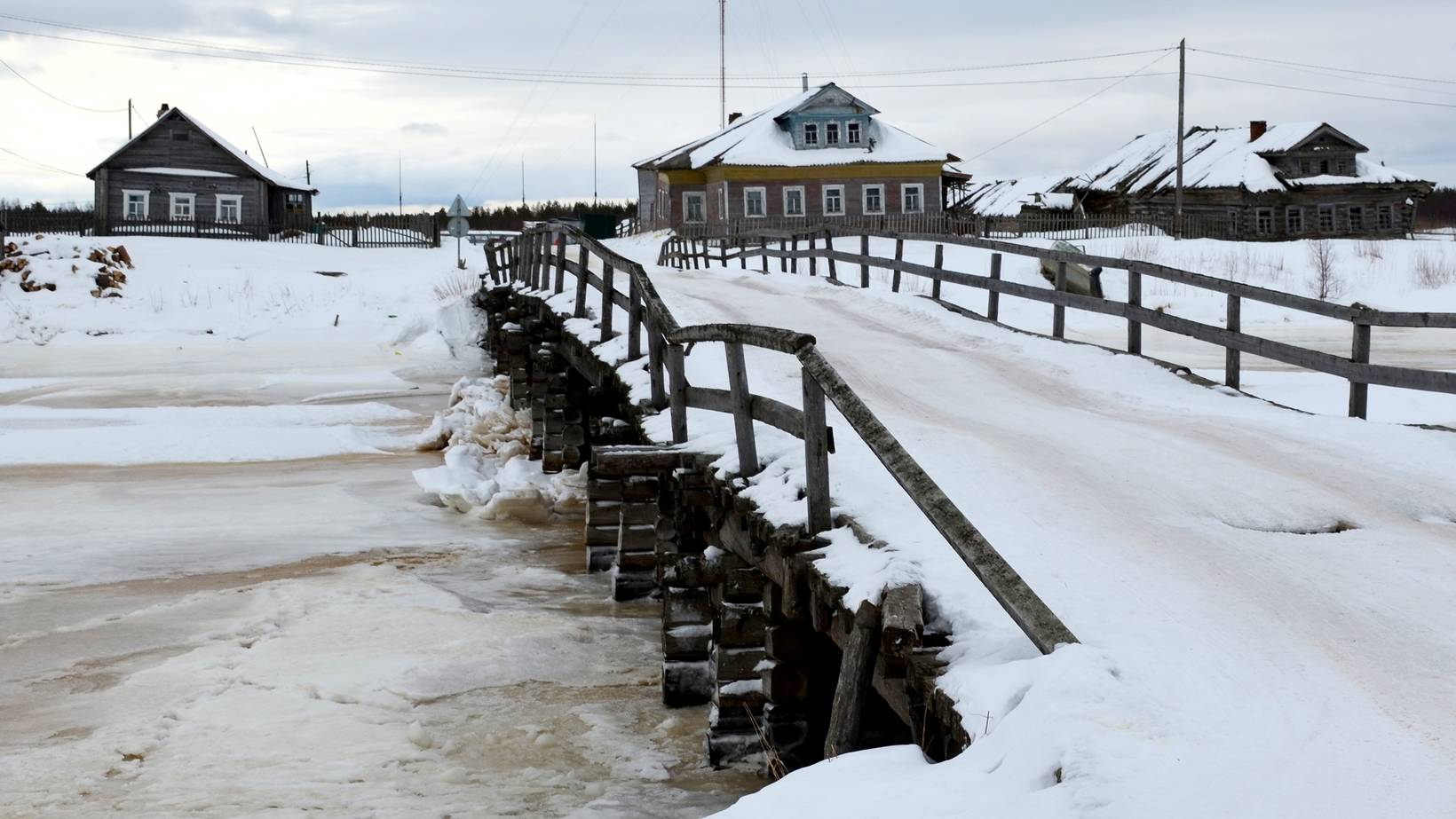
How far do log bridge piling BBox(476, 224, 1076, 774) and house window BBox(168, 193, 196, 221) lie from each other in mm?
47911

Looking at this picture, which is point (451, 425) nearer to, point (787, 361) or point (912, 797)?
point (787, 361)

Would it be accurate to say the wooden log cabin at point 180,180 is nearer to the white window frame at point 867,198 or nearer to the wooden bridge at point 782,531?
the white window frame at point 867,198

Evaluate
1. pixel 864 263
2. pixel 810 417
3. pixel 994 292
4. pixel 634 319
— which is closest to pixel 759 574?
pixel 810 417

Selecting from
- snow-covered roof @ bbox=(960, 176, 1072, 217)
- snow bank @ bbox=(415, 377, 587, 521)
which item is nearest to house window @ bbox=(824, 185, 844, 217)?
snow-covered roof @ bbox=(960, 176, 1072, 217)

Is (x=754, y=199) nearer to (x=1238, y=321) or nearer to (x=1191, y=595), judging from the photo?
(x=1238, y=321)

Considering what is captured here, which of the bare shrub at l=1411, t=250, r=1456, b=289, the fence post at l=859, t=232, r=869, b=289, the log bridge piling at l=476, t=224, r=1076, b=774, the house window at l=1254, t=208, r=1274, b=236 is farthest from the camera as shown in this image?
the house window at l=1254, t=208, r=1274, b=236

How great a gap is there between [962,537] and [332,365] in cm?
2939

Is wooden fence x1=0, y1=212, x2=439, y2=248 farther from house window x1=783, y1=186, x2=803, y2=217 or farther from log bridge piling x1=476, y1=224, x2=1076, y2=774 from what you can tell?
log bridge piling x1=476, y1=224, x2=1076, y2=774

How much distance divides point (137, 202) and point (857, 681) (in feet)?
189

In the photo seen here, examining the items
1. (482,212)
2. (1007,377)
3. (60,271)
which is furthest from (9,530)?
(482,212)

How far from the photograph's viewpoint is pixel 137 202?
56625 mm

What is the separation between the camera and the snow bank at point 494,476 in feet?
56.9

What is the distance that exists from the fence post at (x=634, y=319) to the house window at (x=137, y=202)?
1955 inches

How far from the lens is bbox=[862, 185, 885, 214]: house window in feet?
181
